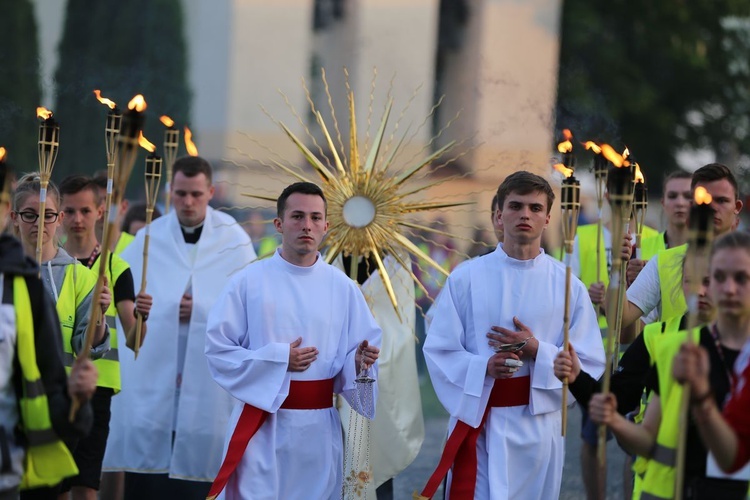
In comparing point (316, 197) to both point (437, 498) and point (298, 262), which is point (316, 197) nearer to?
point (298, 262)

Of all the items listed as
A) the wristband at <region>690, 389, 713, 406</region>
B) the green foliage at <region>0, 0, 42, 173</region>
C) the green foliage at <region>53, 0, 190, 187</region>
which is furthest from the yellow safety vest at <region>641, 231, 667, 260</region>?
the green foliage at <region>53, 0, 190, 187</region>

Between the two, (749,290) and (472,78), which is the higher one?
(472,78)

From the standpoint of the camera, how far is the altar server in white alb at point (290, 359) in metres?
6.46

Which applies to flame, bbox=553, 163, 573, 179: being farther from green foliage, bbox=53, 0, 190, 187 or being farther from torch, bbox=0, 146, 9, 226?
green foliage, bbox=53, 0, 190, 187

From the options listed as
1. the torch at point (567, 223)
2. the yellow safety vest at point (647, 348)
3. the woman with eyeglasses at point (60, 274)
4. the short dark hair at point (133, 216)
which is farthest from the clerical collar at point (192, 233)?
the yellow safety vest at point (647, 348)

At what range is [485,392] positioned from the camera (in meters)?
6.41

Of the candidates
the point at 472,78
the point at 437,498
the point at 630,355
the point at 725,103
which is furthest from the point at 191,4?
the point at 630,355

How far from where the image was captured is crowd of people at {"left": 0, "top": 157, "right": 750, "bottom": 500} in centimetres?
473

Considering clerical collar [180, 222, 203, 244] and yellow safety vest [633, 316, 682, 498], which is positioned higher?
clerical collar [180, 222, 203, 244]

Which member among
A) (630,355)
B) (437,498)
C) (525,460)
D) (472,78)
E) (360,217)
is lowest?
(437,498)

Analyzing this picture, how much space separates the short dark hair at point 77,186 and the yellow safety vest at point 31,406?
2.77 metres

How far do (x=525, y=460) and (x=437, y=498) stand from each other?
2.61m

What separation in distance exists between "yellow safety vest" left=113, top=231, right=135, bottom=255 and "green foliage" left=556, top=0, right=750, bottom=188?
15.1 metres

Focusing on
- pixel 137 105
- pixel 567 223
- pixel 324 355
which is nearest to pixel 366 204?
pixel 324 355
